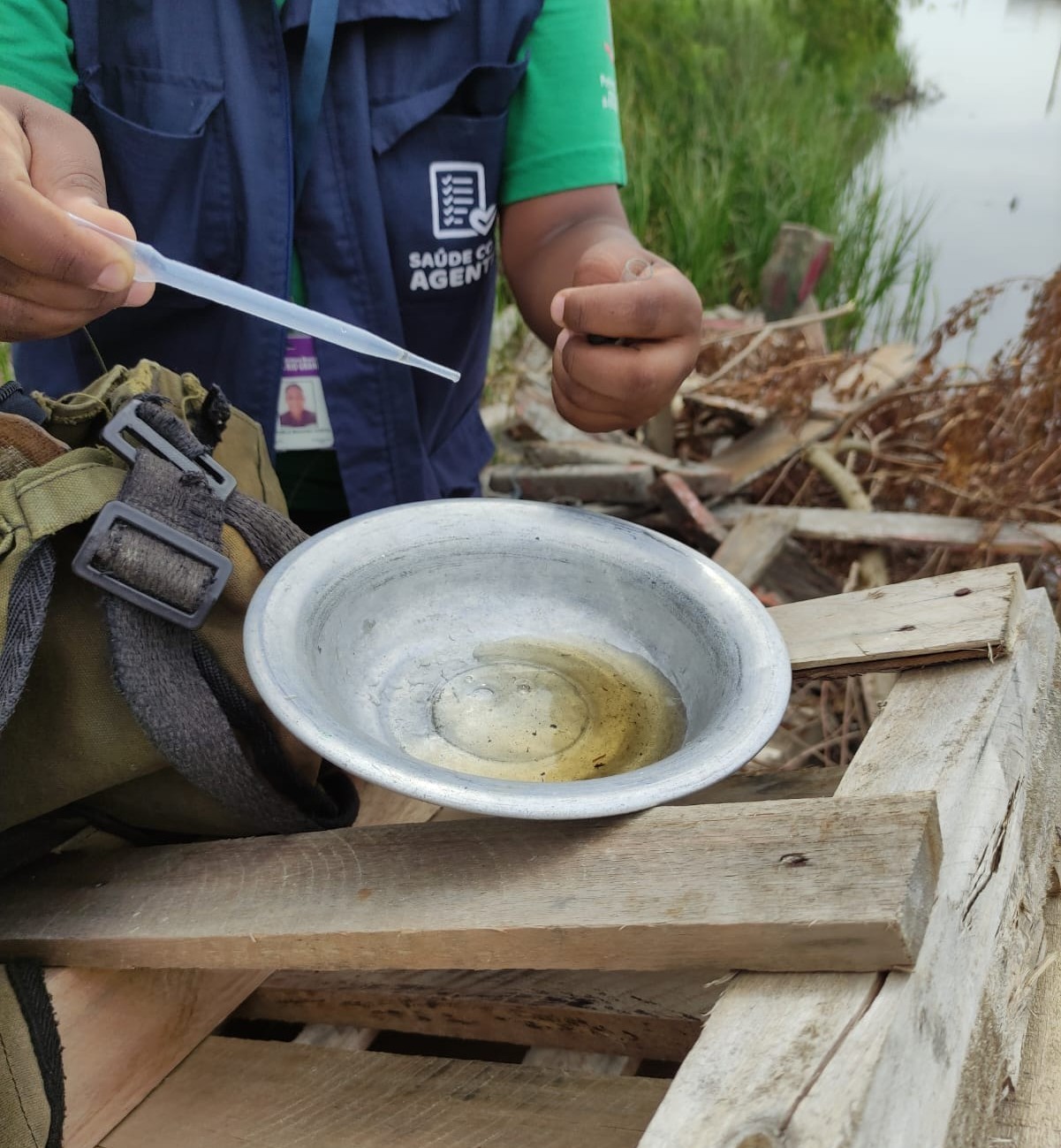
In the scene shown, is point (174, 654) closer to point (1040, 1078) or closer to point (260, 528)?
point (260, 528)

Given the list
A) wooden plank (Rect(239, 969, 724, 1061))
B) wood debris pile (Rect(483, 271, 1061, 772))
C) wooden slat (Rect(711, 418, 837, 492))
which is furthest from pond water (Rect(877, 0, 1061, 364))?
wooden plank (Rect(239, 969, 724, 1061))

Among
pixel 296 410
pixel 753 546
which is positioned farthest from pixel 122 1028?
pixel 753 546

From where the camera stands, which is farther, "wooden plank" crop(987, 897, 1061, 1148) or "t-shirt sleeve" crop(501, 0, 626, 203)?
"t-shirt sleeve" crop(501, 0, 626, 203)

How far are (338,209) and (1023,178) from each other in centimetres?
761

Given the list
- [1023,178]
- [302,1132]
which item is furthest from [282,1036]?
[1023,178]

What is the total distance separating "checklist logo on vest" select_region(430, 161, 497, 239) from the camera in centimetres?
164

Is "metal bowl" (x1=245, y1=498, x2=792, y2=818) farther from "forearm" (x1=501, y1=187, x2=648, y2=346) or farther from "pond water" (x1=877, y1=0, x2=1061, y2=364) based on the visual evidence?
"pond water" (x1=877, y1=0, x2=1061, y2=364)

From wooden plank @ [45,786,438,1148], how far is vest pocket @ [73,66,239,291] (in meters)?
1.04

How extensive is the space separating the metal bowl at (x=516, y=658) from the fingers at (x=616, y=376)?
A: 180 millimetres

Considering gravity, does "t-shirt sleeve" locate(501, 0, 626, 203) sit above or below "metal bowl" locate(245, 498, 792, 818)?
above

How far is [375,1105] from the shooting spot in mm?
1021

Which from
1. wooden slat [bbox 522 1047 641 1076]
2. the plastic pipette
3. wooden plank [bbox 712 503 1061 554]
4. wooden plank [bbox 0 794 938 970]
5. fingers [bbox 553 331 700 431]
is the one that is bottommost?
wooden plank [bbox 712 503 1061 554]

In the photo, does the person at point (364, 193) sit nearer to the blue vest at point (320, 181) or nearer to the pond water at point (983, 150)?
the blue vest at point (320, 181)

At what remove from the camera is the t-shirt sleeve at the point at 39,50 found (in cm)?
132
